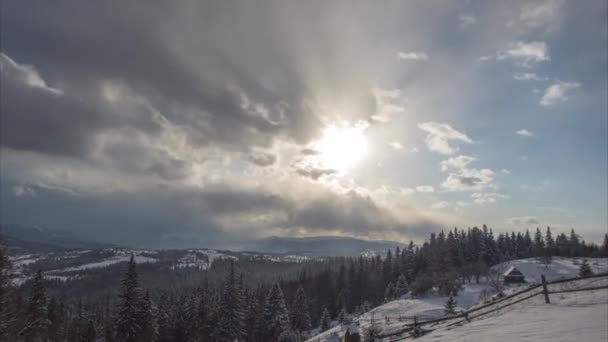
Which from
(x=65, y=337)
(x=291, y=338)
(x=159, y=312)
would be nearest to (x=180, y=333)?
(x=159, y=312)

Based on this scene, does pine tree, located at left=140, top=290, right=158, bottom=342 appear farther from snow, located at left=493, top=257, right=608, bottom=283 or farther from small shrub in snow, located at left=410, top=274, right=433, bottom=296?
snow, located at left=493, top=257, right=608, bottom=283

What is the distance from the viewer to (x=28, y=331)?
136 ft

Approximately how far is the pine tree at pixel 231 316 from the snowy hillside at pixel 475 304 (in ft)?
51.0

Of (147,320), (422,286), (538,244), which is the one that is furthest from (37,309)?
(538,244)

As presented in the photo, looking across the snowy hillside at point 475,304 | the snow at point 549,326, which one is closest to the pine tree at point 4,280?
the snowy hillside at point 475,304

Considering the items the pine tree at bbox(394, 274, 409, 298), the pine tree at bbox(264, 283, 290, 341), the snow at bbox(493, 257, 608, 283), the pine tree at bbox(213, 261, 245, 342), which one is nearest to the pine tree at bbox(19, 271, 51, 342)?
the pine tree at bbox(213, 261, 245, 342)

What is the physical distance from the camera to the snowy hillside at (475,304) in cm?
1878

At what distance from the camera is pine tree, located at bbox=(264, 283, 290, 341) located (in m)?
69.1

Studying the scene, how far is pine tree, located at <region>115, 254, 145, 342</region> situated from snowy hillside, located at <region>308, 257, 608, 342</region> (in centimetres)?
2301

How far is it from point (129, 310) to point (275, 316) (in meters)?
33.1

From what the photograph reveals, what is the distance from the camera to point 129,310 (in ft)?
143

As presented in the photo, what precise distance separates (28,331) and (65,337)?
181 ft

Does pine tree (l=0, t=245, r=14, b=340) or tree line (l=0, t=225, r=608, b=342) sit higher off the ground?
pine tree (l=0, t=245, r=14, b=340)

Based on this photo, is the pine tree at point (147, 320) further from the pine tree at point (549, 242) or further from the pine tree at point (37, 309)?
the pine tree at point (549, 242)
